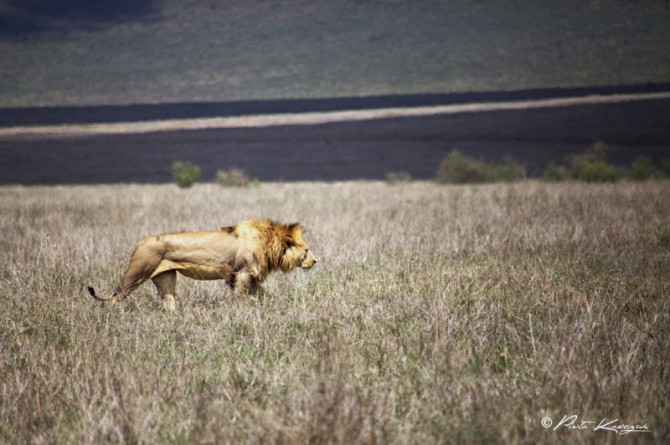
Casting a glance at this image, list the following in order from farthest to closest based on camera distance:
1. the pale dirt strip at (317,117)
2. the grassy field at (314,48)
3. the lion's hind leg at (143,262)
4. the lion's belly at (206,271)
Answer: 1. the grassy field at (314,48)
2. the pale dirt strip at (317,117)
3. the lion's belly at (206,271)
4. the lion's hind leg at (143,262)

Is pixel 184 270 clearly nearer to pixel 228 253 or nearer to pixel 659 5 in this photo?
pixel 228 253

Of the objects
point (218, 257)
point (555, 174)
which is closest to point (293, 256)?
point (218, 257)

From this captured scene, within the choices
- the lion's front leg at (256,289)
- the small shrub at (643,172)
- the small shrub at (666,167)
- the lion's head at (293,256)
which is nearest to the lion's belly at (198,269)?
the lion's front leg at (256,289)

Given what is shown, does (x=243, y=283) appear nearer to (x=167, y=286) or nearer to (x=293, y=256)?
(x=293, y=256)

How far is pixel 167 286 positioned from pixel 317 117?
57874 mm

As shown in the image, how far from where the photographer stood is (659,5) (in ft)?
221

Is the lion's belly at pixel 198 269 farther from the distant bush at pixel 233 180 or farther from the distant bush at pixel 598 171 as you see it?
the distant bush at pixel 233 180

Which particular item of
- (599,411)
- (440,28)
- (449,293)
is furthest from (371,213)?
(440,28)

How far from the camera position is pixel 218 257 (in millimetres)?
6191

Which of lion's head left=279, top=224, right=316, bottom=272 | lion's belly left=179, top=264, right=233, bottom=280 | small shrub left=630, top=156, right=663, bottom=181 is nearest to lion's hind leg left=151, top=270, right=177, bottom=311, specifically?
lion's belly left=179, top=264, right=233, bottom=280

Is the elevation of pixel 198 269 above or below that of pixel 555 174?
above

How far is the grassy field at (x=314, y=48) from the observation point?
195 ft

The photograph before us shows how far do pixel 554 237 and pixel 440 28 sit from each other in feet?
212

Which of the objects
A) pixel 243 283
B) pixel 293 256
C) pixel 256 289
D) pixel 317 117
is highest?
pixel 293 256
